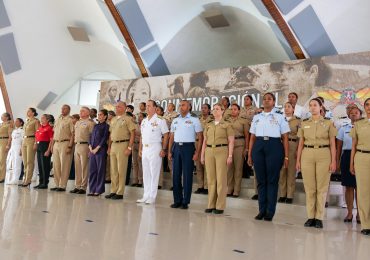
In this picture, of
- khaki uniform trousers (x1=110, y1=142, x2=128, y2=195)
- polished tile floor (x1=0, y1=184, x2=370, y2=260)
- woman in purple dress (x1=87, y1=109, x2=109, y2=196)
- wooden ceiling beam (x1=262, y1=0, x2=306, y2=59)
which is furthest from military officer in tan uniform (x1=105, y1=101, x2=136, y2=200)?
wooden ceiling beam (x1=262, y1=0, x2=306, y2=59)

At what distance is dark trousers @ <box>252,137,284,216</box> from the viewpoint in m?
4.89

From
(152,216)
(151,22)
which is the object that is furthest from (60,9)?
(152,216)

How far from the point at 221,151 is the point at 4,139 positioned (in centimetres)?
548

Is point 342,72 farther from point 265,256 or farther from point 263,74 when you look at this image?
point 265,256

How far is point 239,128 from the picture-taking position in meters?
6.39

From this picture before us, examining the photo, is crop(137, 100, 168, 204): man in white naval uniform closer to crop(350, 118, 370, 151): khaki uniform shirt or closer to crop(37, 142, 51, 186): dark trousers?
crop(37, 142, 51, 186): dark trousers

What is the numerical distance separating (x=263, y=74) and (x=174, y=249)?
5902 millimetres

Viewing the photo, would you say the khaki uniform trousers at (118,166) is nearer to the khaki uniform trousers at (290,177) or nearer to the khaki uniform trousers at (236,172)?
the khaki uniform trousers at (236,172)

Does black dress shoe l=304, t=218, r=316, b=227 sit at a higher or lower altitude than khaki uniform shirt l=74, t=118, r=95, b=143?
lower

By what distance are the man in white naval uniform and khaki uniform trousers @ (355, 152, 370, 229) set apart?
2.70 meters

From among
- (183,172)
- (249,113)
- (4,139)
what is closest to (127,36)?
(4,139)

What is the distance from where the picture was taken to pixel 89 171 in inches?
271

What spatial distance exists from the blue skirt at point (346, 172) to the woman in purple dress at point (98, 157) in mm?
3492

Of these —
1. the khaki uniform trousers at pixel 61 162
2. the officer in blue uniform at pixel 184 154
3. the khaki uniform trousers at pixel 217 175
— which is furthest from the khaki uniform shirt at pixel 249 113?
the khaki uniform trousers at pixel 61 162
